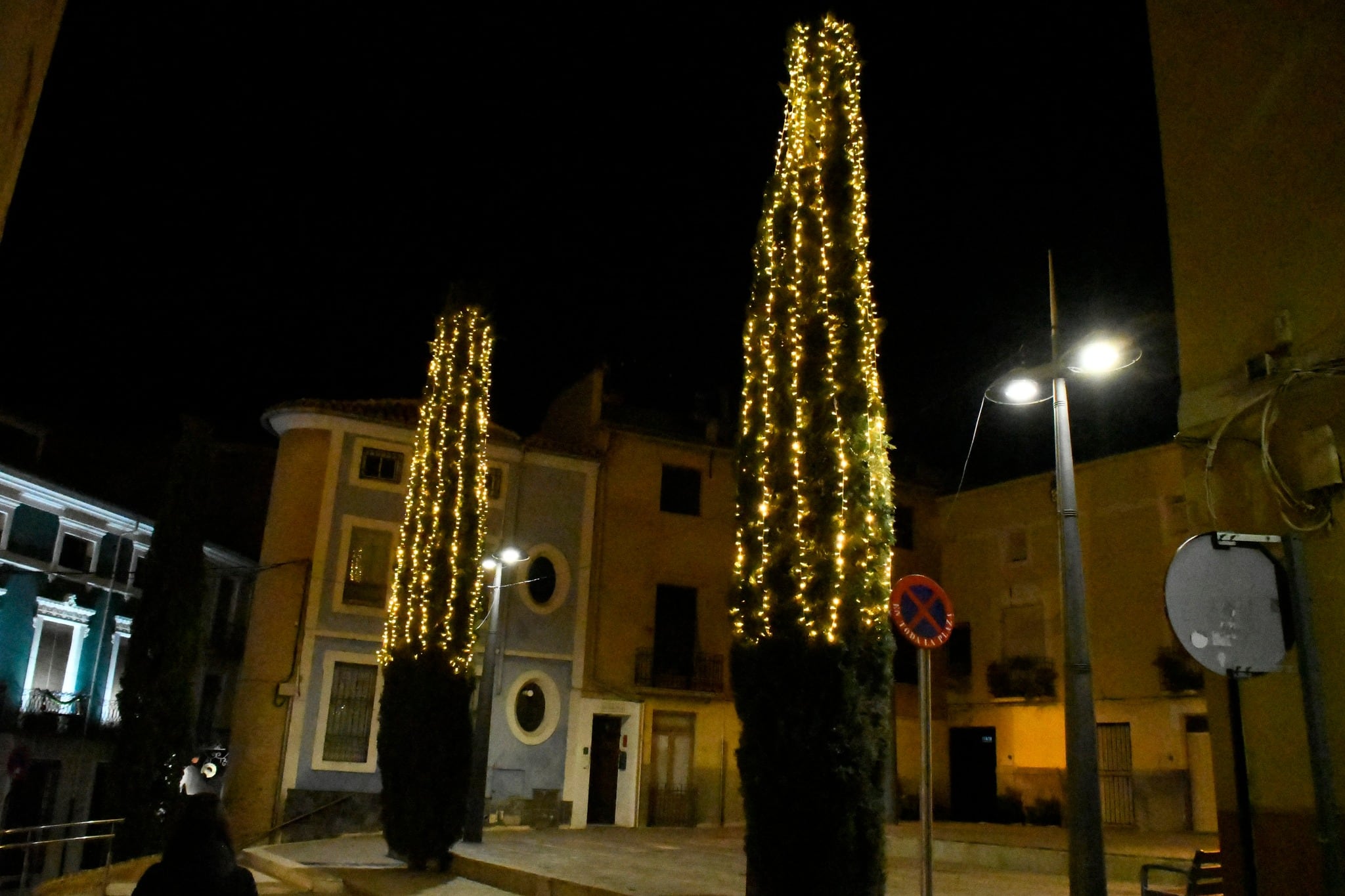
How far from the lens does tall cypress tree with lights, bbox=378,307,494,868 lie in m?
14.0

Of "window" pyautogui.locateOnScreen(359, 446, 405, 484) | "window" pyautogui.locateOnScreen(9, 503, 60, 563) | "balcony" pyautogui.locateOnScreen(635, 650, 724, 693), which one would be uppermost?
A: "window" pyautogui.locateOnScreen(359, 446, 405, 484)

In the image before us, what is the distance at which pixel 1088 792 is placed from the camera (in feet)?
25.6

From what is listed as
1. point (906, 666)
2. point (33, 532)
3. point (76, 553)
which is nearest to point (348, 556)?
point (33, 532)

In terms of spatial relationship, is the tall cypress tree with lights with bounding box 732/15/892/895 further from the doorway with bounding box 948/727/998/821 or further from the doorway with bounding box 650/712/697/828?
the doorway with bounding box 948/727/998/821

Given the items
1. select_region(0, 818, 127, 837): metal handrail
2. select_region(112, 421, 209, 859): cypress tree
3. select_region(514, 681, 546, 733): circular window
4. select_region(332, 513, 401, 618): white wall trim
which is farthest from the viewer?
select_region(514, 681, 546, 733): circular window

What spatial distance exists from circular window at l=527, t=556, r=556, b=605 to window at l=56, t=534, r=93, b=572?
12065 mm

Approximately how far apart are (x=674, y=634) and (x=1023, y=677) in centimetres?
873

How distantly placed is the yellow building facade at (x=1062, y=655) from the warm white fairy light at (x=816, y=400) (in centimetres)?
1399

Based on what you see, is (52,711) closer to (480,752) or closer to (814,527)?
(480,752)

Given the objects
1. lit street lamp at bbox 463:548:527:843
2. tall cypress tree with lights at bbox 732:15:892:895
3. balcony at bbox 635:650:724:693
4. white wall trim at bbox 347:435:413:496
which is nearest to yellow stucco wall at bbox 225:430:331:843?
white wall trim at bbox 347:435:413:496

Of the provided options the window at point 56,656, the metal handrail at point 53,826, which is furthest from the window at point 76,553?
the metal handrail at point 53,826

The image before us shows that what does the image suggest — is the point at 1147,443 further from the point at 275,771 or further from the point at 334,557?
the point at 275,771

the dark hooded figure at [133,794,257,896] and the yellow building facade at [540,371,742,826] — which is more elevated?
the yellow building facade at [540,371,742,826]

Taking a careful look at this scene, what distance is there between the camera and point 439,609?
14.8 m
